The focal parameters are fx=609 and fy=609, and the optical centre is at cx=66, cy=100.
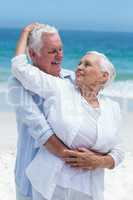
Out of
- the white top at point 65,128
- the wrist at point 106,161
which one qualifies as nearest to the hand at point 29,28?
the white top at point 65,128

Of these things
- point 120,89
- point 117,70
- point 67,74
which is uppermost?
point 67,74

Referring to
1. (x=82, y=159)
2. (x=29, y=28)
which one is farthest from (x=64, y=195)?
(x=29, y=28)

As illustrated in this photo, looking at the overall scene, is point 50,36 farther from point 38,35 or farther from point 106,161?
point 106,161

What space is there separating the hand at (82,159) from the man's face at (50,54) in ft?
1.03

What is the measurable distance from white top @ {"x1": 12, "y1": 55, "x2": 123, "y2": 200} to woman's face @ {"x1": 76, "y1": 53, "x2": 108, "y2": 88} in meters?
0.04

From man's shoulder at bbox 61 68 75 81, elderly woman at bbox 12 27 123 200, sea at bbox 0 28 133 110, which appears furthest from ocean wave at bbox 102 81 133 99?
elderly woman at bbox 12 27 123 200

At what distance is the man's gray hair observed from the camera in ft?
7.18

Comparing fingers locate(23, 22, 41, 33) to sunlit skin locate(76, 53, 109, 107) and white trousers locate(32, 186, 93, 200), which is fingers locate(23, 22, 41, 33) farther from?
white trousers locate(32, 186, 93, 200)

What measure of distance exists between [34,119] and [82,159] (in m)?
0.22

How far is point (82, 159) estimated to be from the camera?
2.12 m

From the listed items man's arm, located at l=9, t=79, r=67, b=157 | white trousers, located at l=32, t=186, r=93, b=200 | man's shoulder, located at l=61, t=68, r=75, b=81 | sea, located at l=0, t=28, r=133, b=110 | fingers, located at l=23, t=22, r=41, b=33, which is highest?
fingers, located at l=23, t=22, r=41, b=33

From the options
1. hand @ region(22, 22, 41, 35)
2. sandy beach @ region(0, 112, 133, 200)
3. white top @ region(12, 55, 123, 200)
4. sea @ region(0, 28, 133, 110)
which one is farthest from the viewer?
sea @ region(0, 28, 133, 110)

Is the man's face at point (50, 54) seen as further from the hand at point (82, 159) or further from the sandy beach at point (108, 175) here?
the sandy beach at point (108, 175)

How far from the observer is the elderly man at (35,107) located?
2.11 meters
